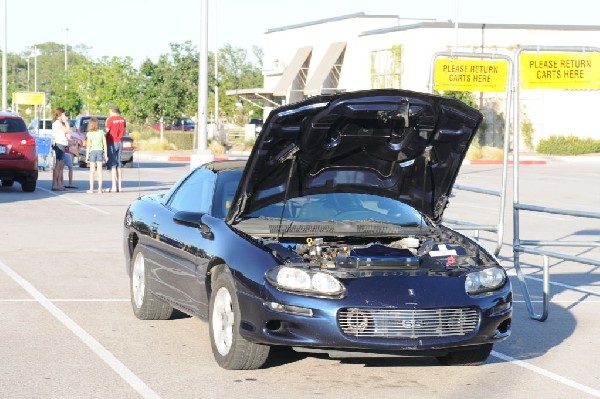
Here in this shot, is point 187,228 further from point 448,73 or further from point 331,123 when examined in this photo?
point 448,73

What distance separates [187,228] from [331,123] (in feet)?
5.02

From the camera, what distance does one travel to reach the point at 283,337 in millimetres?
7730

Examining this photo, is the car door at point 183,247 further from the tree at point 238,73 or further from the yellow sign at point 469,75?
the tree at point 238,73

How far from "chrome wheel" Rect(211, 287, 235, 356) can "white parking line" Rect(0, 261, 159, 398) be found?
66 cm

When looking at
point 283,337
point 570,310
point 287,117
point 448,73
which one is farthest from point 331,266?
point 448,73

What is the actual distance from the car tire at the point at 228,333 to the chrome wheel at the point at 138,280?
72.6 inches

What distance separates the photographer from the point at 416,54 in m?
61.5

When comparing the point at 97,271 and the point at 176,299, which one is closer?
the point at 176,299

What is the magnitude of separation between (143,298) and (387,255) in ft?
9.10

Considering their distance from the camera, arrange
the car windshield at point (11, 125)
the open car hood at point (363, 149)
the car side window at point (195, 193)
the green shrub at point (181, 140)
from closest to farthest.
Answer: the open car hood at point (363, 149), the car side window at point (195, 193), the car windshield at point (11, 125), the green shrub at point (181, 140)

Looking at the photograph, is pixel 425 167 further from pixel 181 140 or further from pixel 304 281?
pixel 181 140

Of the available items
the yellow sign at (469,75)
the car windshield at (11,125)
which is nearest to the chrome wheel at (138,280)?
the yellow sign at (469,75)

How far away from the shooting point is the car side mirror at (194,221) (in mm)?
8734

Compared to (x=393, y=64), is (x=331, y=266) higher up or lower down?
lower down
